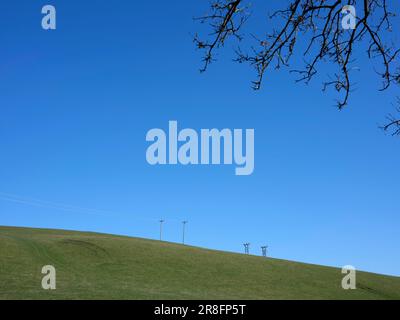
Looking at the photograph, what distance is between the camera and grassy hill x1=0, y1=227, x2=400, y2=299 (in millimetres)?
28250

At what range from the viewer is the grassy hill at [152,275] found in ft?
92.7

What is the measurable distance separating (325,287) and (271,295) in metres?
10.4

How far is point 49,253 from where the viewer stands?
4344 centimetres

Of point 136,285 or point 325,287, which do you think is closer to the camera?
point 136,285

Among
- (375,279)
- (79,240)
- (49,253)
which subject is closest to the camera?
(49,253)

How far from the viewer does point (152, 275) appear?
39562mm

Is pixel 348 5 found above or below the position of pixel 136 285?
above

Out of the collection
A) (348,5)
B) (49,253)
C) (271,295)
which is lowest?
(271,295)
